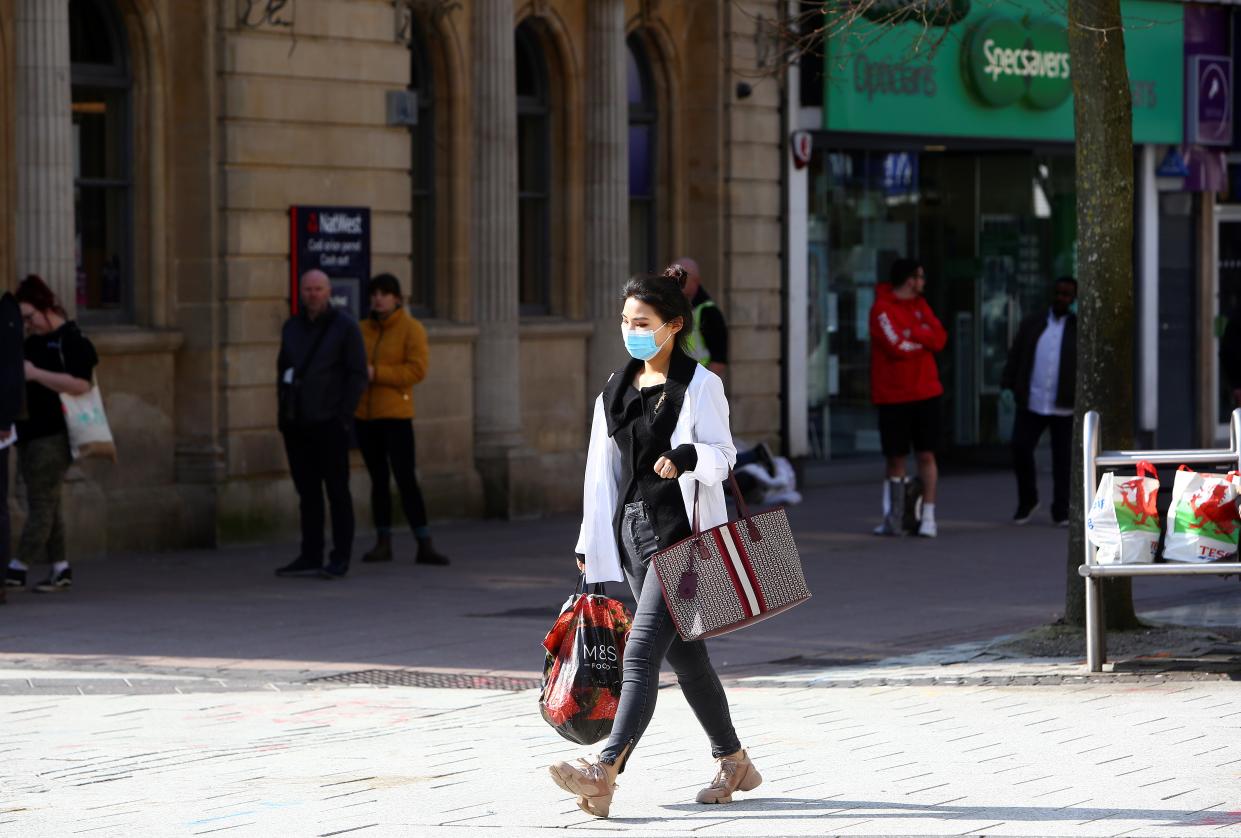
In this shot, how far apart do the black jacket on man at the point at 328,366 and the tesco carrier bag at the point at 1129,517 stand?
217 inches

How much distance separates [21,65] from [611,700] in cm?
850

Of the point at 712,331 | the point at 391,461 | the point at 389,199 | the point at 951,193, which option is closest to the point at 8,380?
the point at 391,461

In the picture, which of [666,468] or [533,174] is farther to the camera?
[533,174]

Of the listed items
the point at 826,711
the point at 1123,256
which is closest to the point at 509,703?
the point at 826,711

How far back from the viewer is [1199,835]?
6.41 metres

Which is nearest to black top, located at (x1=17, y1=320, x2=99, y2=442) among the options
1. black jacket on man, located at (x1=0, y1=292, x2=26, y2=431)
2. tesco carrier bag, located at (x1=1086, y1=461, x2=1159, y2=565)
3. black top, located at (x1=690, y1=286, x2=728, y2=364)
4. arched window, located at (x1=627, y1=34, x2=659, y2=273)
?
→ black jacket on man, located at (x1=0, y1=292, x2=26, y2=431)

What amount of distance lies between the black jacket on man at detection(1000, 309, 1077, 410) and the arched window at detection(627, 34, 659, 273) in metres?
3.92

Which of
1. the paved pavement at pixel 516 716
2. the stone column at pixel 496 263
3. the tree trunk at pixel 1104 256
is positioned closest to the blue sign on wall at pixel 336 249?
the stone column at pixel 496 263

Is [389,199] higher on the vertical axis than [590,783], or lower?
higher

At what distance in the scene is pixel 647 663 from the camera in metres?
6.86

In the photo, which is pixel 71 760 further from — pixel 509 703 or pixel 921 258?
pixel 921 258

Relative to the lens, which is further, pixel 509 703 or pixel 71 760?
pixel 509 703

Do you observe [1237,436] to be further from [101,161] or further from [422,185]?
[422,185]

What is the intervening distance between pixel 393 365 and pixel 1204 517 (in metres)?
6.29
